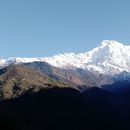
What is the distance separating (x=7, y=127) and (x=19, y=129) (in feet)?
26.8

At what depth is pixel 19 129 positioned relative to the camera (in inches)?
5812

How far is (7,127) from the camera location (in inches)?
5522
